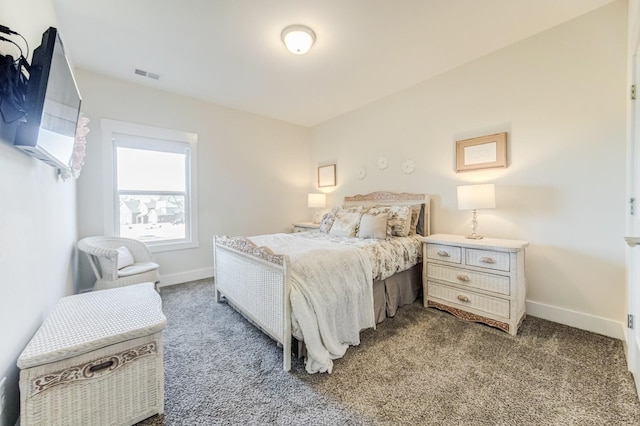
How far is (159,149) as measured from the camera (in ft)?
11.6

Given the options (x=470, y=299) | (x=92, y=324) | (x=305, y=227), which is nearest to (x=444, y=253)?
(x=470, y=299)

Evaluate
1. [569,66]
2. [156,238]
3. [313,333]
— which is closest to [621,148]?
[569,66]

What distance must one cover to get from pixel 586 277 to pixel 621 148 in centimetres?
112

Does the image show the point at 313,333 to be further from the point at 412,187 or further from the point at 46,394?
the point at 412,187

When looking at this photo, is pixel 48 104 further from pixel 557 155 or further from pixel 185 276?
pixel 557 155

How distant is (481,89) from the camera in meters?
2.83

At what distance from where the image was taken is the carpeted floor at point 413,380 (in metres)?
1.37

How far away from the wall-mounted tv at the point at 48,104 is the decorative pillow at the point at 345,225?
2612 mm

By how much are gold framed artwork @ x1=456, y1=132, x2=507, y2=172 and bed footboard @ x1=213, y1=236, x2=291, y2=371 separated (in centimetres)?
244

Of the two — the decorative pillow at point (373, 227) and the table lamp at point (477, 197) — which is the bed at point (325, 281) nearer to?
the decorative pillow at point (373, 227)

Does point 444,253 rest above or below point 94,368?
above

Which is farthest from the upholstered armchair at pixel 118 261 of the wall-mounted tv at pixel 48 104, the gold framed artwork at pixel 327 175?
the gold framed artwork at pixel 327 175

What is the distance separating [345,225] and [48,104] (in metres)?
2.75

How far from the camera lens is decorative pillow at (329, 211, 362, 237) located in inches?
127
